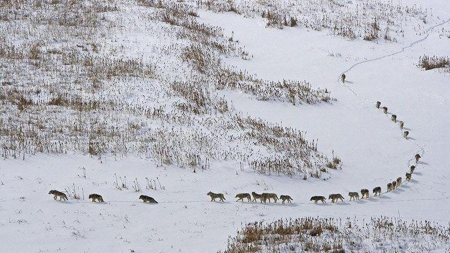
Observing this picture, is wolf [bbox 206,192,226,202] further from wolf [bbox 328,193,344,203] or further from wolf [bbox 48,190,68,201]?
wolf [bbox 48,190,68,201]

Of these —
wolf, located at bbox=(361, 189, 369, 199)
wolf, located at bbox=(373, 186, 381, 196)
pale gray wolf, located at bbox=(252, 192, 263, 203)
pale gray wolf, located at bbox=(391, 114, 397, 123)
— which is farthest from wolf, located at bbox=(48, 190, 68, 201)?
pale gray wolf, located at bbox=(391, 114, 397, 123)

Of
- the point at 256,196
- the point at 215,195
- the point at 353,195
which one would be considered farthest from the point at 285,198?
the point at 353,195

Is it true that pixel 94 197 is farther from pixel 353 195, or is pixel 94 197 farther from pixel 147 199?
pixel 353 195

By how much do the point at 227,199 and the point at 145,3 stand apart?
20706mm

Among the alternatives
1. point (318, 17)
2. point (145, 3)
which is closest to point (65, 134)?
point (145, 3)

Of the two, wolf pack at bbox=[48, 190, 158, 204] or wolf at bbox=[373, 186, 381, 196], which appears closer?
wolf pack at bbox=[48, 190, 158, 204]

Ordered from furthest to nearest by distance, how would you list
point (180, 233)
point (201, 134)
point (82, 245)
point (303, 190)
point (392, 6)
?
point (392, 6), point (201, 134), point (303, 190), point (180, 233), point (82, 245)

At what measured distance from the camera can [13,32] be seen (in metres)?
24.9

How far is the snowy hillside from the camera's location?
1237 cm

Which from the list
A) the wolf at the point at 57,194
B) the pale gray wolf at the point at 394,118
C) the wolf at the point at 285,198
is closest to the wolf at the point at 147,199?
the wolf at the point at 57,194

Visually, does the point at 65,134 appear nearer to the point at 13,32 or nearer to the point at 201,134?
the point at 201,134

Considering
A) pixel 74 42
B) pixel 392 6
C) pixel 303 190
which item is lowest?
pixel 303 190

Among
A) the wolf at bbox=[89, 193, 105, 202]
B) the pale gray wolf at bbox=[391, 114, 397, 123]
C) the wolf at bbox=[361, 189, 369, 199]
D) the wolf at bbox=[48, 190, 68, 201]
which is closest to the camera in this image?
the wolf at bbox=[48, 190, 68, 201]

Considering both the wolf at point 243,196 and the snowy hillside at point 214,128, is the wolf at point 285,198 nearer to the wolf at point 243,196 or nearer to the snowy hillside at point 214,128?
the snowy hillside at point 214,128
